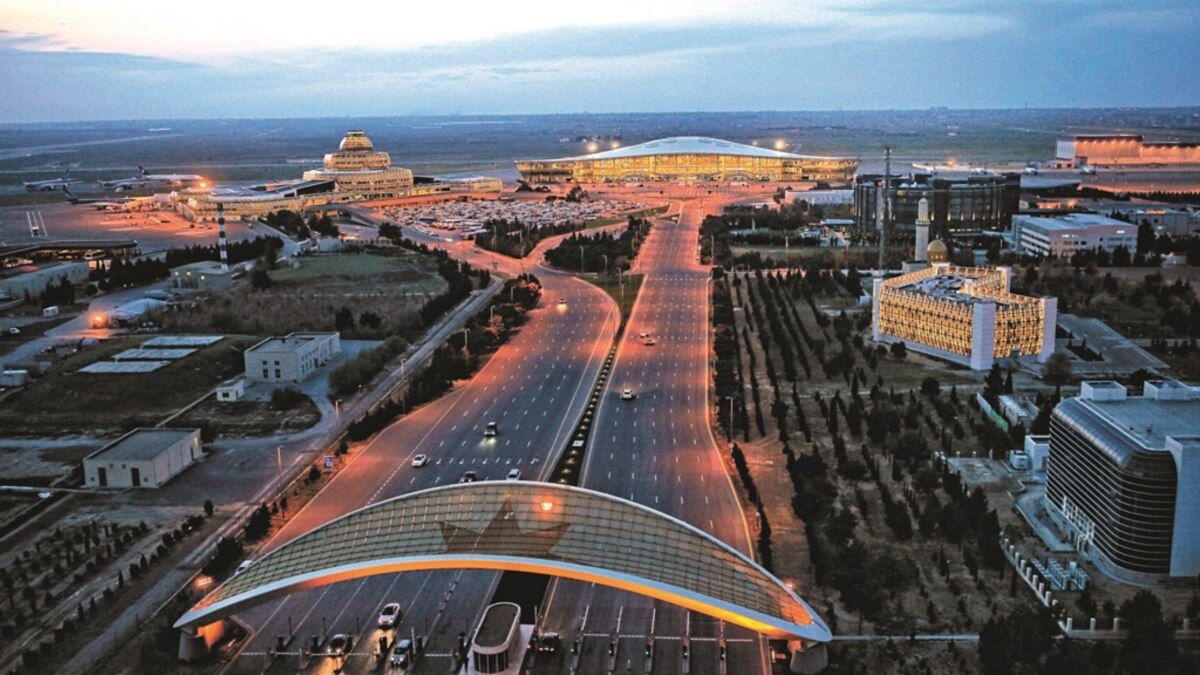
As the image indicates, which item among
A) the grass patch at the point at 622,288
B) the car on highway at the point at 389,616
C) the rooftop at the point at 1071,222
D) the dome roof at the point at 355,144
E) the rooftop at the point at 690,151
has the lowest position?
the car on highway at the point at 389,616

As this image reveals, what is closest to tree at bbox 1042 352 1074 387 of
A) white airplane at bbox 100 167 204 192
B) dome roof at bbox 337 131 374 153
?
dome roof at bbox 337 131 374 153

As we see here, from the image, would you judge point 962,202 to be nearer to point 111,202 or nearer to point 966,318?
point 966,318

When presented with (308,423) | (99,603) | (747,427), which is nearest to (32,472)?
(308,423)

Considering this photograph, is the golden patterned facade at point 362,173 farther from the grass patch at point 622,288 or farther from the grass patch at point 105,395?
the grass patch at point 105,395

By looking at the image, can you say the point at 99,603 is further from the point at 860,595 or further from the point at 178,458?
the point at 860,595

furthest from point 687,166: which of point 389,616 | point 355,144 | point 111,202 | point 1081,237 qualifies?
point 389,616

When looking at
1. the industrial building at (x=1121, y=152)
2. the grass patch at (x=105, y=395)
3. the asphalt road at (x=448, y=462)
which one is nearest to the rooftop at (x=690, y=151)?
the industrial building at (x=1121, y=152)
